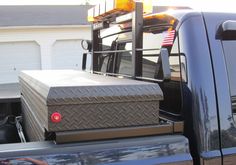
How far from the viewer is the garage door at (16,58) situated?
17625 millimetres

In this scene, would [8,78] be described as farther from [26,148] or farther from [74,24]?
[26,148]

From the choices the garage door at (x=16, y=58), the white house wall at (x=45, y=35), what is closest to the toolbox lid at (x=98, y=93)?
the white house wall at (x=45, y=35)

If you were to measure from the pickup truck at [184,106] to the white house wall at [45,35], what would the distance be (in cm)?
1562

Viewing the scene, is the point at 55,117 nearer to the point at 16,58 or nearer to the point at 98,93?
the point at 98,93

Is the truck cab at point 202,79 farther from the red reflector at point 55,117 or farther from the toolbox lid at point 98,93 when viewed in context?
the red reflector at point 55,117

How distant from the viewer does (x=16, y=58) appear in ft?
58.4

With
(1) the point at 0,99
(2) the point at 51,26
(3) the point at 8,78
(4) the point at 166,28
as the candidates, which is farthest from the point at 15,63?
(4) the point at 166,28

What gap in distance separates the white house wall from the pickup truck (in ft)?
51.2

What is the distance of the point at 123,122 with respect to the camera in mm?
1971

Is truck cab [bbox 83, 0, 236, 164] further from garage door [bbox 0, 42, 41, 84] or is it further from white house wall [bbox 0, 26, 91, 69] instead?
garage door [bbox 0, 42, 41, 84]

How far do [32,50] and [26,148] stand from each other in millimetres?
16587

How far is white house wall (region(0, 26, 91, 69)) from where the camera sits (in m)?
17.4

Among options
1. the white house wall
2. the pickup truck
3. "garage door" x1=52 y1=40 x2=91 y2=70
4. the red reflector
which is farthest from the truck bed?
"garage door" x1=52 y1=40 x2=91 y2=70

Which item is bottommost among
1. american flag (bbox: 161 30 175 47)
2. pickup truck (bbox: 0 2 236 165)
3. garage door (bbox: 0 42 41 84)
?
garage door (bbox: 0 42 41 84)
